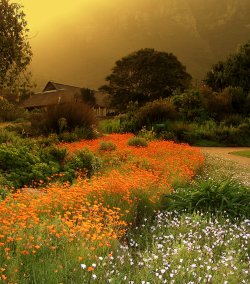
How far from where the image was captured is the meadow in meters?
4.34

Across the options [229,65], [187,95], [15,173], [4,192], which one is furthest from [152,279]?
[229,65]

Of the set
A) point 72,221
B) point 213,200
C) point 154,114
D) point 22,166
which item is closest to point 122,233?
point 72,221

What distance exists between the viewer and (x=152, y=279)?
4.37m

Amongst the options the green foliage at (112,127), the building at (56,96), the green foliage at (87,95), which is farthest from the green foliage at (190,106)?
the building at (56,96)

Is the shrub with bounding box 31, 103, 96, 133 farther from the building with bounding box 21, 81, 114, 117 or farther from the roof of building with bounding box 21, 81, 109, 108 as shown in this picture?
the roof of building with bounding box 21, 81, 109, 108

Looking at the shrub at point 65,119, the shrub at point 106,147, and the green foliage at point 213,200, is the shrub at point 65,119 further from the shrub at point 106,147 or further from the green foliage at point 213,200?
the green foliage at point 213,200

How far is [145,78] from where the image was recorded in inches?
2005

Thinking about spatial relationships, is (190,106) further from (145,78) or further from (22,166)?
(22,166)

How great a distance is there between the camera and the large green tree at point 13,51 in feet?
35.4

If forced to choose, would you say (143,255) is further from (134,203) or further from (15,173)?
(15,173)

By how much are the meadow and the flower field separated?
1 cm

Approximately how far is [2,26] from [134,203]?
5.77 m

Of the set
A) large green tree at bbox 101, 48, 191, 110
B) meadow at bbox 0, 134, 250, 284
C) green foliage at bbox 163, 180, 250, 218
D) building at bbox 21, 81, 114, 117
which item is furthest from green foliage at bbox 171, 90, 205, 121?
building at bbox 21, 81, 114, 117

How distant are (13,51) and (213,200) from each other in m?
6.08
